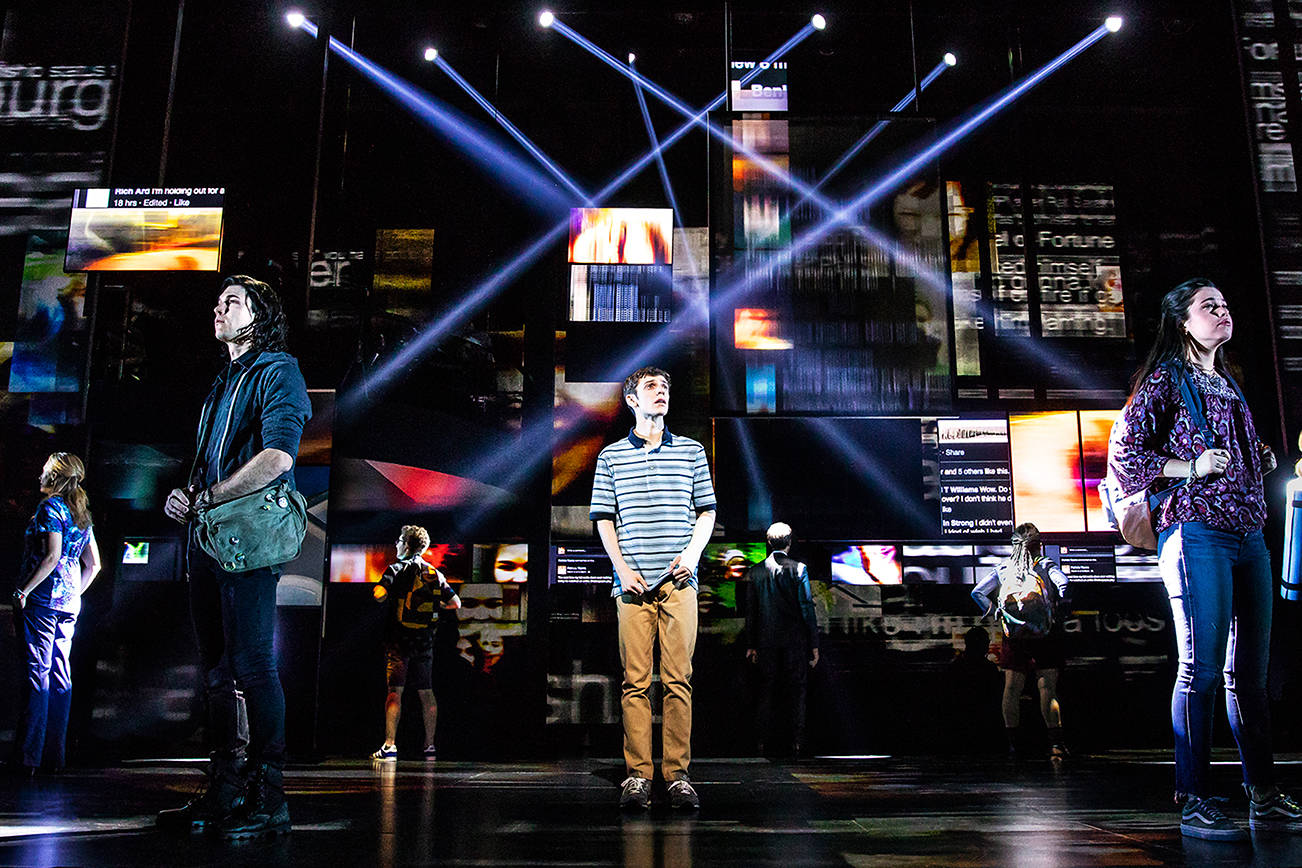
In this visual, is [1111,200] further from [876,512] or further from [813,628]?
[813,628]

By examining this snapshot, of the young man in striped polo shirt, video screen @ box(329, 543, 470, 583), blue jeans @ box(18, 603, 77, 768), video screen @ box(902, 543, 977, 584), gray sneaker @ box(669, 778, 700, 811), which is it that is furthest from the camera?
video screen @ box(902, 543, 977, 584)

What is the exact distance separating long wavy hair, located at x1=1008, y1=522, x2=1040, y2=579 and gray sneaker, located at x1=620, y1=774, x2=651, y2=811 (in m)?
3.66

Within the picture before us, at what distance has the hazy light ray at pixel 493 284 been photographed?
6832 millimetres

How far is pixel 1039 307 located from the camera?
7168 mm

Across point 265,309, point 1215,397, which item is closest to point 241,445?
point 265,309

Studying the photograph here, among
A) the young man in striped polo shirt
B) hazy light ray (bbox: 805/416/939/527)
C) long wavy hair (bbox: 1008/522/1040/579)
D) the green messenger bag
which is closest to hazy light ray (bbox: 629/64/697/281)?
hazy light ray (bbox: 805/416/939/527)

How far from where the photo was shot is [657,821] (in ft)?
9.95

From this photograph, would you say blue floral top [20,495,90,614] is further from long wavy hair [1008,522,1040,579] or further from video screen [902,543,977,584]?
long wavy hair [1008,522,1040,579]

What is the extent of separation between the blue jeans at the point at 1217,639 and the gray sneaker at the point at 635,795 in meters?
1.71

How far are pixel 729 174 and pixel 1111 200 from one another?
3.22m

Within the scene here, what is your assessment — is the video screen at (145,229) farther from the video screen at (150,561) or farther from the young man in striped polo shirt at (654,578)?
the young man in striped polo shirt at (654,578)

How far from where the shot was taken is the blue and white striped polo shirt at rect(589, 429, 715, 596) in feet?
11.2

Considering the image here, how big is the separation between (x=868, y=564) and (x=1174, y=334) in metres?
4.10

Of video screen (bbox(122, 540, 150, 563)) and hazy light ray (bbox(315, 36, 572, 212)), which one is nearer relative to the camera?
video screen (bbox(122, 540, 150, 563))
